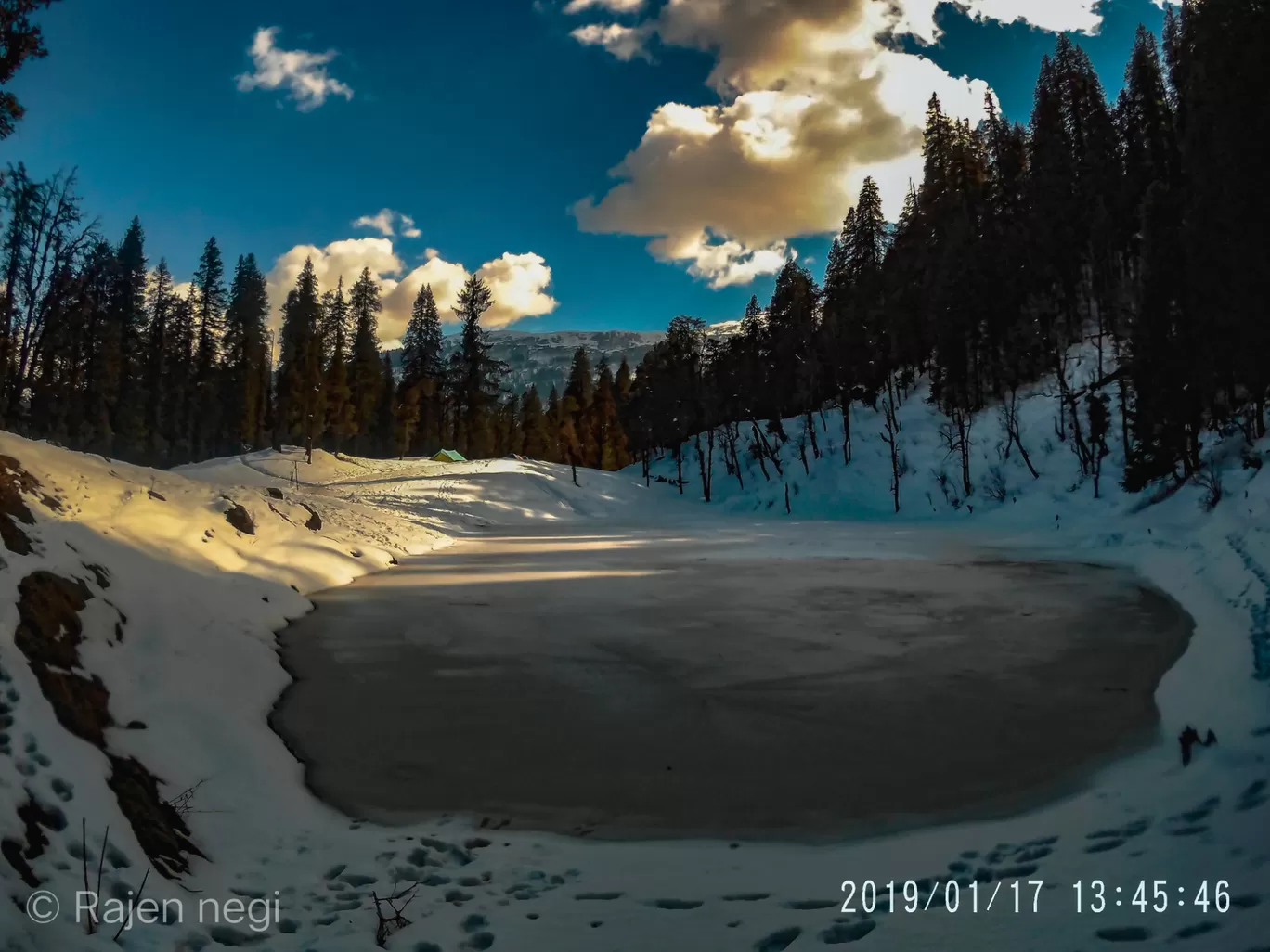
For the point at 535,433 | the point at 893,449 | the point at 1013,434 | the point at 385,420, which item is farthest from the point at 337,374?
the point at 1013,434

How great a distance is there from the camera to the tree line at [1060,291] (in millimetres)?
20188

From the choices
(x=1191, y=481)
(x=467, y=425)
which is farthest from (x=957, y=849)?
(x=467, y=425)

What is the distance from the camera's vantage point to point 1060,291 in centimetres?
4550

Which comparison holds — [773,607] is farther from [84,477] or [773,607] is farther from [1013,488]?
[1013,488]

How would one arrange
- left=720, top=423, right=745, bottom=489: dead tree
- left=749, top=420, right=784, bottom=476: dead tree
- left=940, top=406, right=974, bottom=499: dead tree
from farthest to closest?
left=720, top=423, right=745, bottom=489: dead tree, left=749, top=420, right=784, bottom=476: dead tree, left=940, top=406, right=974, bottom=499: dead tree

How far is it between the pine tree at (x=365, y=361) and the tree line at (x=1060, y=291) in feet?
80.2

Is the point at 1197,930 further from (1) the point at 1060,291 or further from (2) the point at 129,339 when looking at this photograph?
(2) the point at 129,339

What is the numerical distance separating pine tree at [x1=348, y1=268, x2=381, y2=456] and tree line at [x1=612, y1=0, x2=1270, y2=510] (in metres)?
24.4

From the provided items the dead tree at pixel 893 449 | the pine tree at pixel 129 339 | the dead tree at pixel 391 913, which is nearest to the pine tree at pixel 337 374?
the pine tree at pixel 129 339

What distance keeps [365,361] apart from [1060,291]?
53241 mm

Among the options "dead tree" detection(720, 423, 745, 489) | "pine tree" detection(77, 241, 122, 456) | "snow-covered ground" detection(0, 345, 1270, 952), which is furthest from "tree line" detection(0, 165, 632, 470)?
"snow-covered ground" detection(0, 345, 1270, 952)

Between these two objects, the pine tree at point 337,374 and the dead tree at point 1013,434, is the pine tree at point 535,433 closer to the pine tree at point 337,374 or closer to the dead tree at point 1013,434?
the pine tree at point 337,374

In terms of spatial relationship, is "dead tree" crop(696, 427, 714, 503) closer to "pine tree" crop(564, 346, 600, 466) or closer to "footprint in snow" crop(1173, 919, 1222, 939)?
"pine tree" crop(564, 346, 600, 466)

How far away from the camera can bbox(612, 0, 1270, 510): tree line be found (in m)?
20.2
